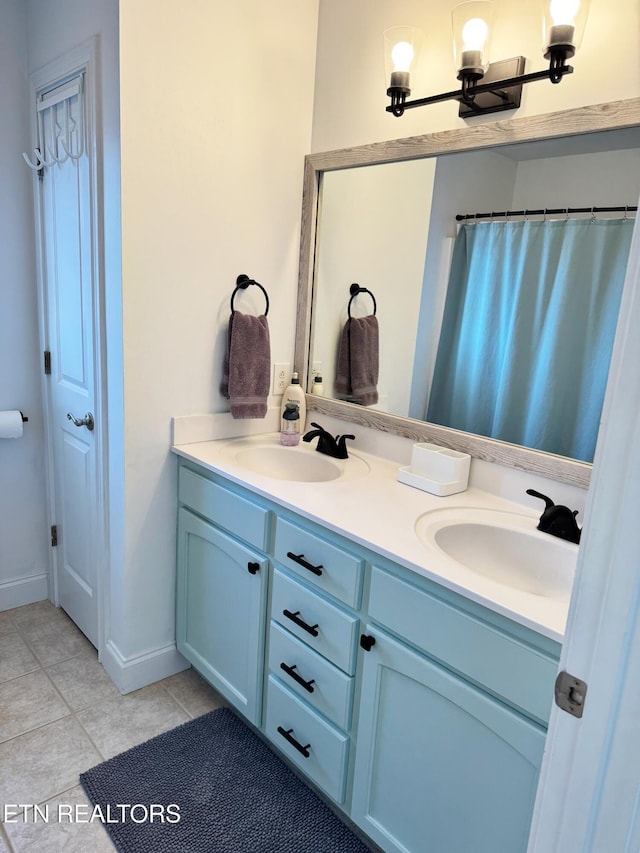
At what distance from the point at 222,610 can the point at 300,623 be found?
1.40 ft

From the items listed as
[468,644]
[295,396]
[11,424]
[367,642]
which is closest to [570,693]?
Result: [468,644]

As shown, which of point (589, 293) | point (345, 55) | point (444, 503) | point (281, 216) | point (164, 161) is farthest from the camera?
point (281, 216)

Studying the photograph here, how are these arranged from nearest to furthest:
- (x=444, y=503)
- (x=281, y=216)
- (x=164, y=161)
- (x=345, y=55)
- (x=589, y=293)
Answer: (x=589, y=293) → (x=444, y=503) → (x=164, y=161) → (x=345, y=55) → (x=281, y=216)

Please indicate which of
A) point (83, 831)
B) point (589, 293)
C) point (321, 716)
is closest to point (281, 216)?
point (589, 293)

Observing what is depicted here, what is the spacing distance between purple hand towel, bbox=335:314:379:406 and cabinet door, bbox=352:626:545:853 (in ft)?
3.16

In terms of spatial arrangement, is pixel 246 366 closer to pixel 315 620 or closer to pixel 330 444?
pixel 330 444

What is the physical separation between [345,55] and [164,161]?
75cm

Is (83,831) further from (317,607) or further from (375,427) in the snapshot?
(375,427)

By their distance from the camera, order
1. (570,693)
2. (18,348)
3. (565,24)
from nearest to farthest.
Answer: (570,693) → (565,24) → (18,348)

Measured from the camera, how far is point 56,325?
224 centimetres

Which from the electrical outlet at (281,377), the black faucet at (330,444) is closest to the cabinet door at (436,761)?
the black faucet at (330,444)

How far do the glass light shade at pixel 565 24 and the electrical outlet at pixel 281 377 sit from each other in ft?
4.29

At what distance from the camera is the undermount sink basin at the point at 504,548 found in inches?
55.2

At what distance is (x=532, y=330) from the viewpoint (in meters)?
1.61
